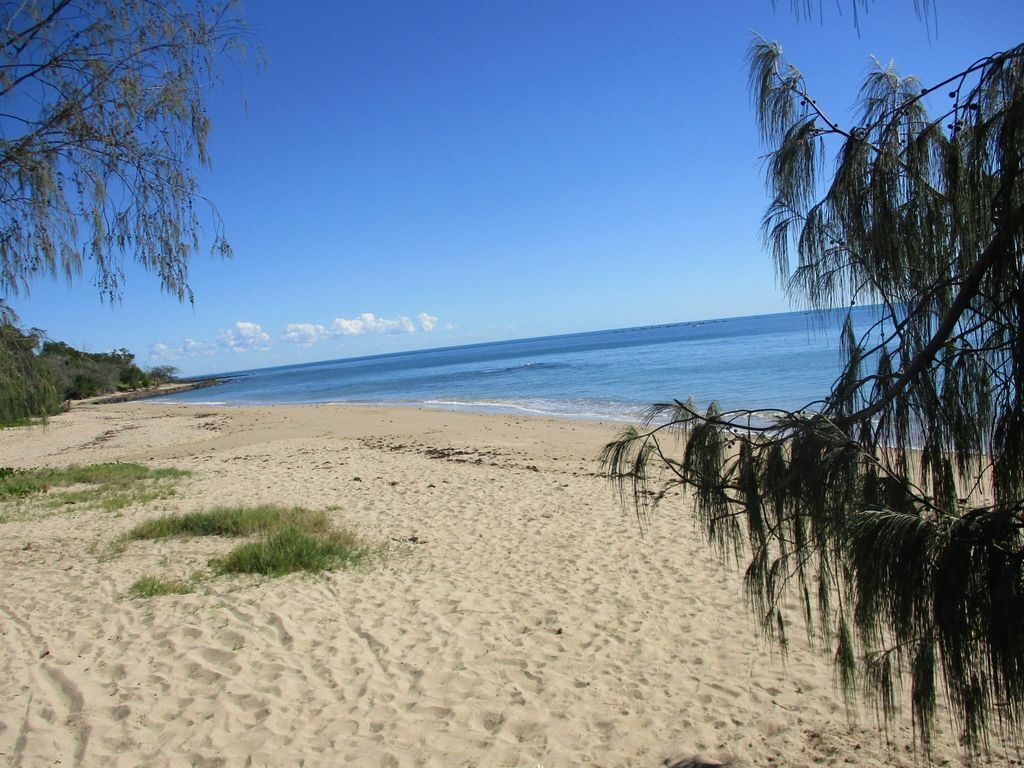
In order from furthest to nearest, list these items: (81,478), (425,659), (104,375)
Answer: (104,375) → (81,478) → (425,659)

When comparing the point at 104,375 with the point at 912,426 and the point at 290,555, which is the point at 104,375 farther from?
the point at 912,426

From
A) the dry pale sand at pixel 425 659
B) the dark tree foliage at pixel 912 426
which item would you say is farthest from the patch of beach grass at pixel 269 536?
the dark tree foliage at pixel 912 426

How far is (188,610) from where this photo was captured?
4.86 m

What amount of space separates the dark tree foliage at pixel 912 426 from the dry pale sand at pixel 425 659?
176cm

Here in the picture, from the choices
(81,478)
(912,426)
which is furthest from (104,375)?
(912,426)

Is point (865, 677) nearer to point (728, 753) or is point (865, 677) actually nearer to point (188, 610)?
point (728, 753)

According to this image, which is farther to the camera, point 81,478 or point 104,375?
point 104,375

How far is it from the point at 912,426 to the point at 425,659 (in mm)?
3336

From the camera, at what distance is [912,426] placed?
78.1 inches

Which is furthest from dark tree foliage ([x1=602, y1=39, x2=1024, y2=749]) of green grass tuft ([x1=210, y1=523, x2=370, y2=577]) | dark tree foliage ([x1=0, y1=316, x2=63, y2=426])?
dark tree foliage ([x1=0, y1=316, x2=63, y2=426])

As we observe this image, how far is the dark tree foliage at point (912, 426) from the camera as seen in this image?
4.74ft

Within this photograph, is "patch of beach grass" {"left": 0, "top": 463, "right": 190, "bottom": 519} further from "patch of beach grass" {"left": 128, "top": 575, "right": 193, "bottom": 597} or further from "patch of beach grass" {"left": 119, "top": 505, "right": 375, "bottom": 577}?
"patch of beach grass" {"left": 128, "top": 575, "right": 193, "bottom": 597}

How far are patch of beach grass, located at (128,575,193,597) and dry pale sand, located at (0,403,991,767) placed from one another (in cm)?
12

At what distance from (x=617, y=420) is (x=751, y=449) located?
17.3 m
